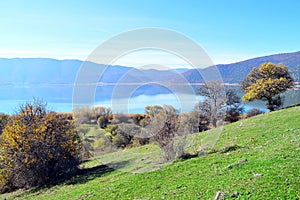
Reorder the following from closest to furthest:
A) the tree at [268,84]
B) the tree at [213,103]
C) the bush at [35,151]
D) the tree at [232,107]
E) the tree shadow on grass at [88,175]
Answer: the tree shadow on grass at [88,175] → the bush at [35,151] → the tree at [213,103] → the tree at [268,84] → the tree at [232,107]

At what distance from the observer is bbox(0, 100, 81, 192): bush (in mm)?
19078

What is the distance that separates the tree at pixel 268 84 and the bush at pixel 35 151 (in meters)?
29.1

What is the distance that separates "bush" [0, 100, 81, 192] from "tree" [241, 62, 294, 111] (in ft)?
95.3

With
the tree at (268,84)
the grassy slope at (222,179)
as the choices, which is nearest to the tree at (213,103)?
the tree at (268,84)

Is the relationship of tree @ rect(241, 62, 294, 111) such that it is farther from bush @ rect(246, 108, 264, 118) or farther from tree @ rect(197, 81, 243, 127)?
tree @ rect(197, 81, 243, 127)

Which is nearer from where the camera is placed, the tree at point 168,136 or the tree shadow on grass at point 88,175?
the tree at point 168,136

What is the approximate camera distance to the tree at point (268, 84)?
125 feet

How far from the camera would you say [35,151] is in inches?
756

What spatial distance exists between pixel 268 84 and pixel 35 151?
3326 cm

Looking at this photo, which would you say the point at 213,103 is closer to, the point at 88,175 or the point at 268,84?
the point at 268,84

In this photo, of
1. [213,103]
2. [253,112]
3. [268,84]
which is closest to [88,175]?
[213,103]

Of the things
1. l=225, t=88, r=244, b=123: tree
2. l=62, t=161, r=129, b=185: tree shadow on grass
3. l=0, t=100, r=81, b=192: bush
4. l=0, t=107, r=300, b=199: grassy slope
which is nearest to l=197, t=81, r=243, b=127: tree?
l=225, t=88, r=244, b=123: tree

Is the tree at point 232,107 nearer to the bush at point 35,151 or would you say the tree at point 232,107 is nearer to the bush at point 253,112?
the bush at point 253,112

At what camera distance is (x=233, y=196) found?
785cm
